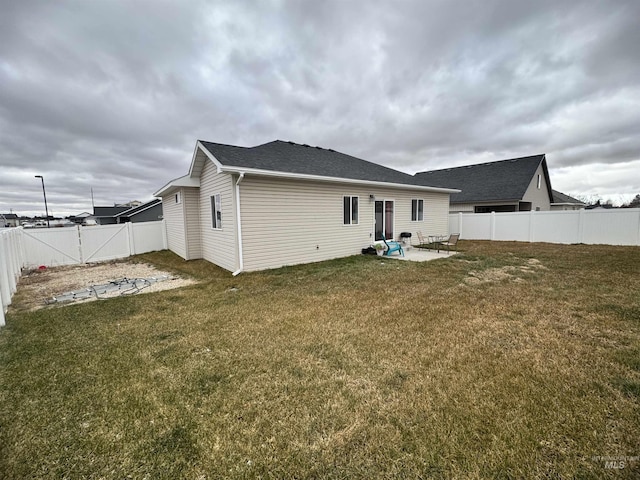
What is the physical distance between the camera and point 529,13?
8320 millimetres

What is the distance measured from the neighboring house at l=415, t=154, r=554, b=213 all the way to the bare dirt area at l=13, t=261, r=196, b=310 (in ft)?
53.7

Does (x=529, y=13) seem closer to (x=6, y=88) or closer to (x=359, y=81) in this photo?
(x=359, y=81)

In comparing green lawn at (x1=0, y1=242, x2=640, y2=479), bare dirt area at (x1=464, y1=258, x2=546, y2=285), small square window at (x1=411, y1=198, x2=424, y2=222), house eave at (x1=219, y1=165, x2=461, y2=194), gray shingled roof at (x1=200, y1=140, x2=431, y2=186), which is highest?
gray shingled roof at (x1=200, y1=140, x2=431, y2=186)

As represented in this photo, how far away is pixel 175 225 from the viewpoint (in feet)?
40.1

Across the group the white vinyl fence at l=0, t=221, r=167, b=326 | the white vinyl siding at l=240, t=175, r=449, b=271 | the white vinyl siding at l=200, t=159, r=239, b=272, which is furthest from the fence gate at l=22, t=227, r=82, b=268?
the white vinyl siding at l=240, t=175, r=449, b=271

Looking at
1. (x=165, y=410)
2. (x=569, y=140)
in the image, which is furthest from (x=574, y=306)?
(x=569, y=140)

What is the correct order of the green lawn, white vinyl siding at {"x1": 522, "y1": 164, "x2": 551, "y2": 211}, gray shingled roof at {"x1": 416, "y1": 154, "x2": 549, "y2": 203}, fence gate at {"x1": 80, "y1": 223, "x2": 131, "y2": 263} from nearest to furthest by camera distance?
1. the green lawn
2. fence gate at {"x1": 80, "y1": 223, "x2": 131, "y2": 263}
3. gray shingled roof at {"x1": 416, "y1": 154, "x2": 549, "y2": 203}
4. white vinyl siding at {"x1": 522, "y1": 164, "x2": 551, "y2": 211}

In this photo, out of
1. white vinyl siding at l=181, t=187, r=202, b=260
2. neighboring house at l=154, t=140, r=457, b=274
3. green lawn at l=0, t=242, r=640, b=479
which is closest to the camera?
green lawn at l=0, t=242, r=640, b=479

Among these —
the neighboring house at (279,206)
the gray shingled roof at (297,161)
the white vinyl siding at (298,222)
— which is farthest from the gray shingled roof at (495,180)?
the white vinyl siding at (298,222)

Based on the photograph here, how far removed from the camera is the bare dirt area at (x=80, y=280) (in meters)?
6.24

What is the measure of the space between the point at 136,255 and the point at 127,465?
13.3 m

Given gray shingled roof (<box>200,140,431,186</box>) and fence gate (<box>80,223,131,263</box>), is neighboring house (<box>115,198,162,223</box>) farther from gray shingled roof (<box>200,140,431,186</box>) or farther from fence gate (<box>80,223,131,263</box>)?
gray shingled roof (<box>200,140,431,186</box>)

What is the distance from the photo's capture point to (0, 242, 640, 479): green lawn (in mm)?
1833

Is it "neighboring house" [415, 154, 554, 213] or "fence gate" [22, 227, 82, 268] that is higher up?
"neighboring house" [415, 154, 554, 213]
